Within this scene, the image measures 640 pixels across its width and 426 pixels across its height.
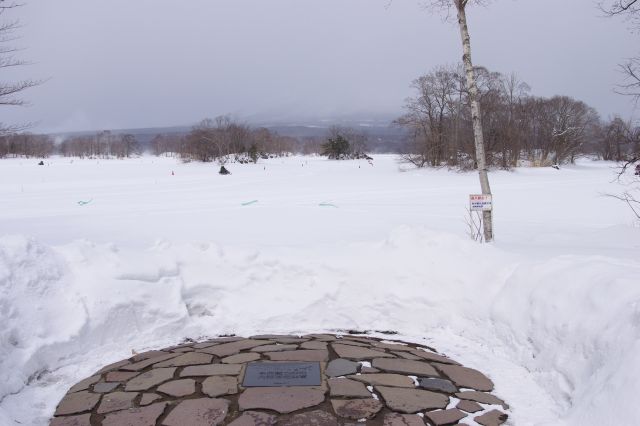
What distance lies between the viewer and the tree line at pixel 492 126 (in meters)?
39.0

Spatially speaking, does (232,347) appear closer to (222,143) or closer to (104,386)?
(104,386)

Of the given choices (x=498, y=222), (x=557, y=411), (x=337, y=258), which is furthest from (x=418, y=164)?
(x=557, y=411)

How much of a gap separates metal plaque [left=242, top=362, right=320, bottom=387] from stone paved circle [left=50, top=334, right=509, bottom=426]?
47 millimetres

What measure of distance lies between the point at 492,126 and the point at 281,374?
3977 centimetres

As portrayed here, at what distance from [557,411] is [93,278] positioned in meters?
4.67

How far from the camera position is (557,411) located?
3.42 metres

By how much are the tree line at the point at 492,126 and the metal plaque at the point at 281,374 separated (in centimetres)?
3220

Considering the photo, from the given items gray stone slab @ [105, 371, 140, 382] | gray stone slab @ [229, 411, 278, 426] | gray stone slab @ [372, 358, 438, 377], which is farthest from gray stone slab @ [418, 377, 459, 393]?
gray stone slab @ [105, 371, 140, 382]

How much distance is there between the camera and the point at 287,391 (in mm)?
3682

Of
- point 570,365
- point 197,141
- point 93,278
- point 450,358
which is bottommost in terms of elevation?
point 450,358

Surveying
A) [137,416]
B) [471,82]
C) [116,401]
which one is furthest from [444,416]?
[471,82]

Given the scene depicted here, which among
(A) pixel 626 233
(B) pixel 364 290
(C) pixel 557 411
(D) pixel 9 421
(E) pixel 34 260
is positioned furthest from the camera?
(A) pixel 626 233

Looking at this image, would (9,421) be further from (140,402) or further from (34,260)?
(34,260)

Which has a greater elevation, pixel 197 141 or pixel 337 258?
pixel 197 141
